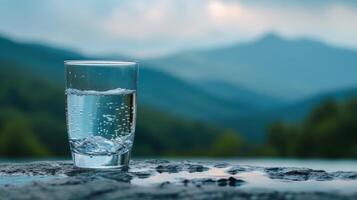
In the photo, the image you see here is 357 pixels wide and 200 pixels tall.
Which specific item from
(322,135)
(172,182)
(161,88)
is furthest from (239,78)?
(172,182)

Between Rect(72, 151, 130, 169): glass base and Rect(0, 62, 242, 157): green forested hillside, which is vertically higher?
Rect(0, 62, 242, 157): green forested hillside

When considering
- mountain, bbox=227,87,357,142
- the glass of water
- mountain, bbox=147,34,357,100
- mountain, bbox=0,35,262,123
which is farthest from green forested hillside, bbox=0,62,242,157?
the glass of water

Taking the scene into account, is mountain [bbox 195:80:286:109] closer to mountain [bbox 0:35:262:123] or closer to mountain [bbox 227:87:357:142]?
mountain [bbox 0:35:262:123]

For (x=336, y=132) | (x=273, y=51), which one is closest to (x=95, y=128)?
(x=336, y=132)

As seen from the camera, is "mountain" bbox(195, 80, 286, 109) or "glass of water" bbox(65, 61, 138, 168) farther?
"mountain" bbox(195, 80, 286, 109)

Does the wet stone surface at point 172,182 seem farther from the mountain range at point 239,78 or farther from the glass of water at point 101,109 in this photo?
the mountain range at point 239,78

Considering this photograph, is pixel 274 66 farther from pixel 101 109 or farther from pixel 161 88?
pixel 101 109

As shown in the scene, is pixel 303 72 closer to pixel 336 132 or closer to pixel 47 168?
pixel 336 132
